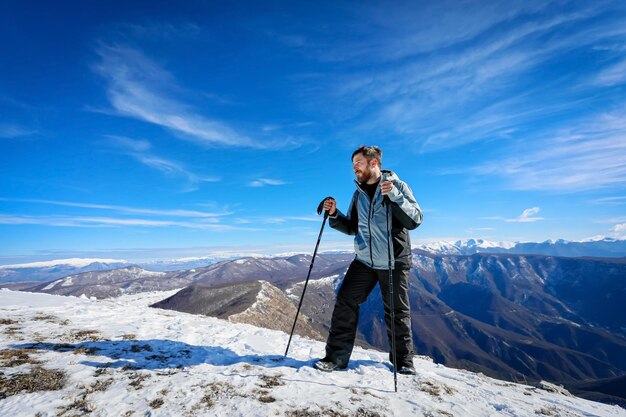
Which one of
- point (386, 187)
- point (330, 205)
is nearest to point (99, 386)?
point (330, 205)

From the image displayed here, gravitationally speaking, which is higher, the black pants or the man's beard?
the man's beard

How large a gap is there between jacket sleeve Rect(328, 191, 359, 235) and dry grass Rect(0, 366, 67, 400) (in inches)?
259

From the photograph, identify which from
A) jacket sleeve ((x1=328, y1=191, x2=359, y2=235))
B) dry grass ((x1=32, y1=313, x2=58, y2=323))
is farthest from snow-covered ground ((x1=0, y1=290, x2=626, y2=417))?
jacket sleeve ((x1=328, y1=191, x2=359, y2=235))

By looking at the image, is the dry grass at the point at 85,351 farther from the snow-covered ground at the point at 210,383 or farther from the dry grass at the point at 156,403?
the dry grass at the point at 156,403

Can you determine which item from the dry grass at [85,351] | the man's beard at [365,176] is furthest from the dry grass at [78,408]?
the man's beard at [365,176]

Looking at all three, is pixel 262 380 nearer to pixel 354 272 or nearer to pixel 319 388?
pixel 319 388

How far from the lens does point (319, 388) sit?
20.7ft

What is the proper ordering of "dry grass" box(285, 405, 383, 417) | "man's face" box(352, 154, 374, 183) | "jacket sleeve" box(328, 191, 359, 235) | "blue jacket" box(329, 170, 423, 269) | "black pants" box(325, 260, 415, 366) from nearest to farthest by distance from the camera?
"dry grass" box(285, 405, 383, 417) < "blue jacket" box(329, 170, 423, 269) < "black pants" box(325, 260, 415, 366) < "man's face" box(352, 154, 374, 183) < "jacket sleeve" box(328, 191, 359, 235)

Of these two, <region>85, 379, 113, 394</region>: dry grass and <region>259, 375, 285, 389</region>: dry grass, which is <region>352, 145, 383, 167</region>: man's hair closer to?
<region>259, 375, 285, 389</region>: dry grass

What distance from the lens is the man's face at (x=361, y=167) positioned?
791 cm

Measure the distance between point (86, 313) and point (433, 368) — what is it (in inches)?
514

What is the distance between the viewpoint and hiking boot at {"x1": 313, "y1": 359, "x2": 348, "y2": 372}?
Result: 7.53 meters

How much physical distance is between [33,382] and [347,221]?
24.0 feet

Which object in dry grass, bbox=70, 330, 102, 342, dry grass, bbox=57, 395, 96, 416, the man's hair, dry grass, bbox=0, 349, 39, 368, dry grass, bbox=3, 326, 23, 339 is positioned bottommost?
dry grass, bbox=57, 395, 96, 416
